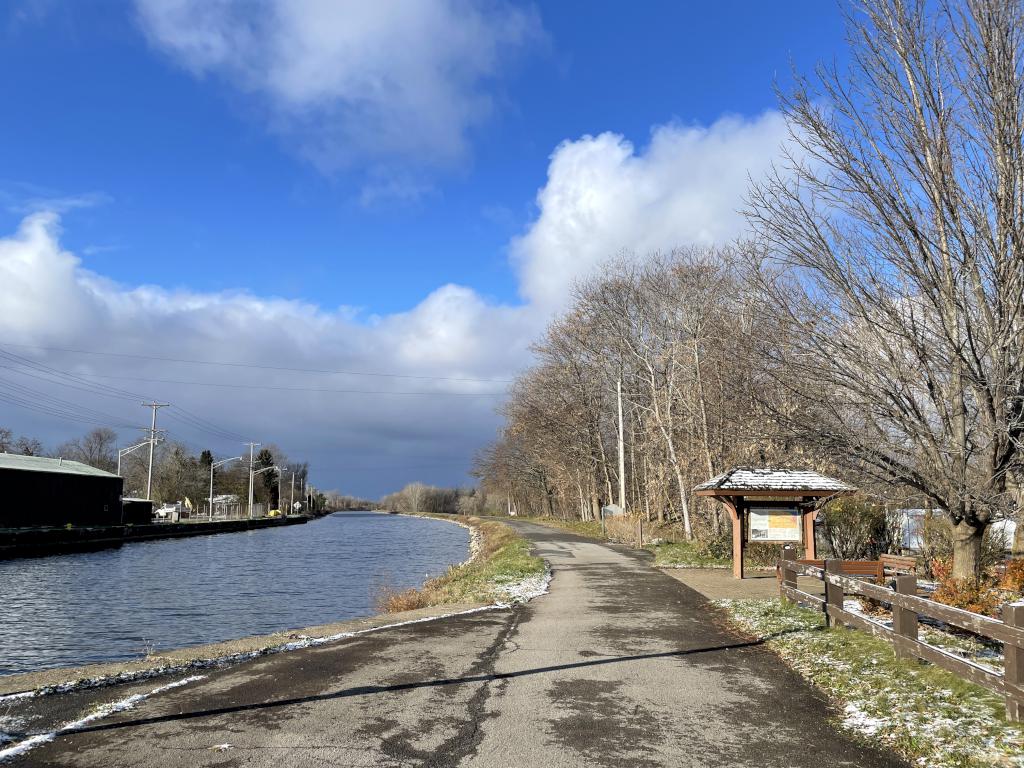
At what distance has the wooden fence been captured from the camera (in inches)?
236

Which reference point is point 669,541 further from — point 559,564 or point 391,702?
point 391,702

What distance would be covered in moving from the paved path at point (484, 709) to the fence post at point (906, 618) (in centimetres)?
121

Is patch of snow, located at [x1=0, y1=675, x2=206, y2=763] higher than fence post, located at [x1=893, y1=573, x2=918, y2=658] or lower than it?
lower

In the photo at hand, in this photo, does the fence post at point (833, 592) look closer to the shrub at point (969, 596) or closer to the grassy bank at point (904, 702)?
the grassy bank at point (904, 702)

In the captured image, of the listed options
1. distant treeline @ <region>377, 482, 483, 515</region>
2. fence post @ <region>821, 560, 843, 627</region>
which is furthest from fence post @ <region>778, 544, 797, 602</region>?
distant treeline @ <region>377, 482, 483, 515</region>

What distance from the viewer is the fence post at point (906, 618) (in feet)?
26.5

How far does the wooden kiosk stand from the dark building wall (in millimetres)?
48389

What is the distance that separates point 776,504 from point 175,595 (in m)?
19.9

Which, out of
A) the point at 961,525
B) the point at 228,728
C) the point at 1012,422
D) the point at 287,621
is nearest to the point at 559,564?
the point at 287,621

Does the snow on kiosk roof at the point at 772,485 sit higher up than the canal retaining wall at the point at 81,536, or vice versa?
the snow on kiosk roof at the point at 772,485

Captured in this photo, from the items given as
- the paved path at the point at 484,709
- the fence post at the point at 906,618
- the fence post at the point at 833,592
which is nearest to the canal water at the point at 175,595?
the paved path at the point at 484,709

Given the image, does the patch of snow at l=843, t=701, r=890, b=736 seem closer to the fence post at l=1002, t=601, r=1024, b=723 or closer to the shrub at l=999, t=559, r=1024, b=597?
the fence post at l=1002, t=601, r=1024, b=723

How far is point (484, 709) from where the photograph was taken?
6895 millimetres

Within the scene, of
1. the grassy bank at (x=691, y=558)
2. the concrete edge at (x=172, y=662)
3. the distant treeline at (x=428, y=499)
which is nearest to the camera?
the concrete edge at (x=172, y=662)
